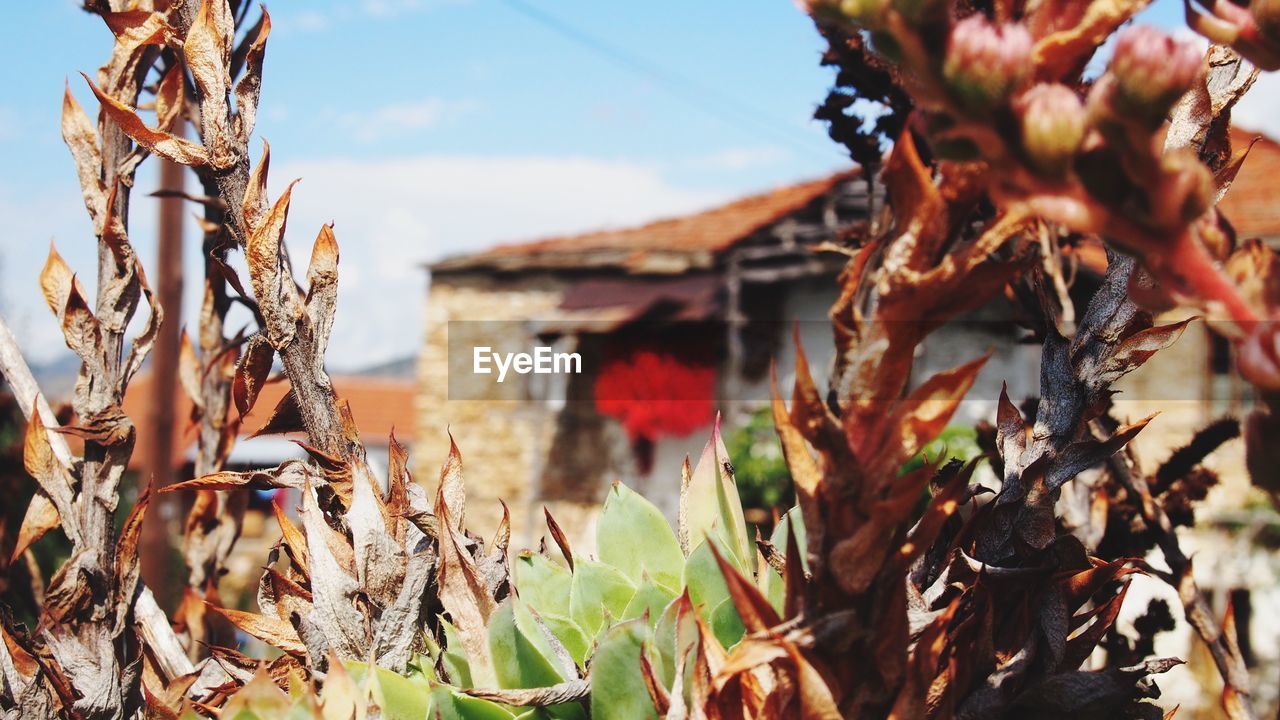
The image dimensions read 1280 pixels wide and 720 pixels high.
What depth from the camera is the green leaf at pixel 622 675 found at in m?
0.66

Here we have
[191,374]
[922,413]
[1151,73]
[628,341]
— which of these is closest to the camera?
[1151,73]

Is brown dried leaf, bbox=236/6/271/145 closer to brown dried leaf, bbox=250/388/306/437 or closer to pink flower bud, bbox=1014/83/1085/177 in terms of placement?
brown dried leaf, bbox=250/388/306/437

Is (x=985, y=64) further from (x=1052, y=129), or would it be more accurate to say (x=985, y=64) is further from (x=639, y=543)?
(x=639, y=543)

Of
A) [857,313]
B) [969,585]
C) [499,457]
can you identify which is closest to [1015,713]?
[969,585]

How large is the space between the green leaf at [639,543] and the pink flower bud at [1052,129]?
0.46 meters

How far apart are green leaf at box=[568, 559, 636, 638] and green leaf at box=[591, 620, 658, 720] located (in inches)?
5.0

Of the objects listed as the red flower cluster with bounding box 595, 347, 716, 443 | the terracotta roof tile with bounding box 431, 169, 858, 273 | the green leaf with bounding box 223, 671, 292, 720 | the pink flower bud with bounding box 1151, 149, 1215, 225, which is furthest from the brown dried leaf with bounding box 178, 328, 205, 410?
the terracotta roof tile with bounding box 431, 169, 858, 273

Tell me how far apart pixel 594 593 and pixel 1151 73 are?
0.53 m

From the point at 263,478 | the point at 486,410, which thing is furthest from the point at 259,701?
the point at 486,410

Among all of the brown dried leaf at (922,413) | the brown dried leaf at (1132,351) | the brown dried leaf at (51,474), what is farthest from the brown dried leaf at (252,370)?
the brown dried leaf at (1132,351)

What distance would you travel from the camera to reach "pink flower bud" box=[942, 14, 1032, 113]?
45 centimetres

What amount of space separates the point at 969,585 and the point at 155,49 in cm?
89

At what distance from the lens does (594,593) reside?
0.80 meters

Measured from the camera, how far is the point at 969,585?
2.35 feet
